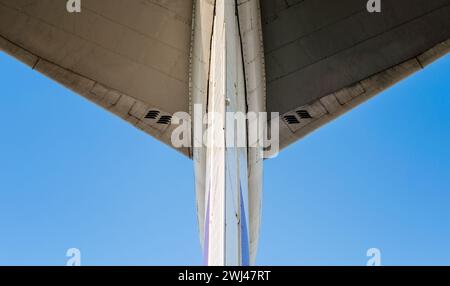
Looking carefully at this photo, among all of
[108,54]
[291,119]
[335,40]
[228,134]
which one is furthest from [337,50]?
[108,54]

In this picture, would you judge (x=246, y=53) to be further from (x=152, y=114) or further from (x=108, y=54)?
(x=108, y=54)

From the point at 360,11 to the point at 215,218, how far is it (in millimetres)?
4195

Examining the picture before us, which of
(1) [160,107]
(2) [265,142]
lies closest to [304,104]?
(2) [265,142]

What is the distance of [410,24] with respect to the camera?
7426 millimetres

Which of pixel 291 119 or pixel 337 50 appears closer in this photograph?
pixel 337 50

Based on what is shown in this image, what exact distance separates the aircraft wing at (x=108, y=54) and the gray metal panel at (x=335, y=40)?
138 centimetres

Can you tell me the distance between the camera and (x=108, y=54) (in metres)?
7.88

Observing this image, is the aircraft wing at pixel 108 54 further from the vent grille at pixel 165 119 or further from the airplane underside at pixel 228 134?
the airplane underside at pixel 228 134

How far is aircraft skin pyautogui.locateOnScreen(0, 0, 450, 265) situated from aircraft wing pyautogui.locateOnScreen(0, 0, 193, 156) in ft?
0.05

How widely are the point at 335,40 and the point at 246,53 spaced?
151 cm

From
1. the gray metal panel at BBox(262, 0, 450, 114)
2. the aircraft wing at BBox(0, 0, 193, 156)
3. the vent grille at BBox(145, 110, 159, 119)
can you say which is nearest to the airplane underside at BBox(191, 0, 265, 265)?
the gray metal panel at BBox(262, 0, 450, 114)

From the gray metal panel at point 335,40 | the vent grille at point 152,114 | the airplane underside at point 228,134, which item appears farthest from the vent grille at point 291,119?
the vent grille at point 152,114

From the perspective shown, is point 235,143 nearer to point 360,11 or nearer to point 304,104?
→ point 304,104

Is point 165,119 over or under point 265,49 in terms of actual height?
under
